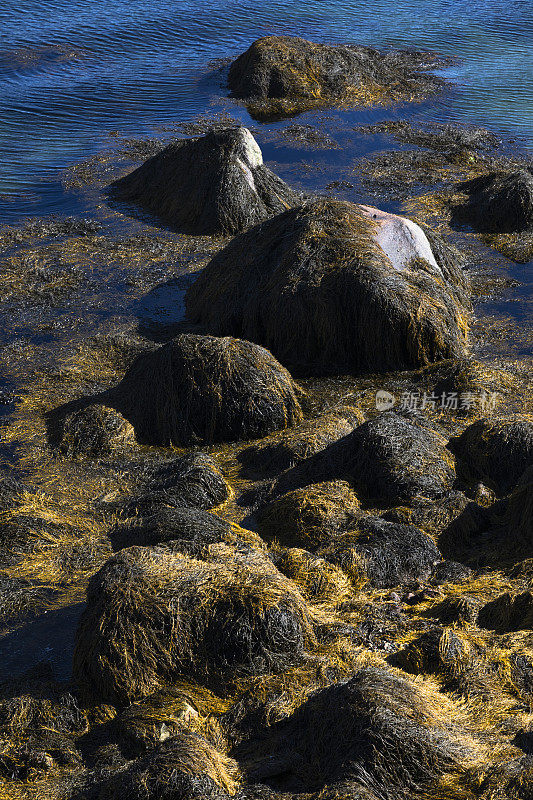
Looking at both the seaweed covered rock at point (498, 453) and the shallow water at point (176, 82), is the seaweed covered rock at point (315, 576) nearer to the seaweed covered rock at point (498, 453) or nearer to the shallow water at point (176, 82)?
the seaweed covered rock at point (498, 453)

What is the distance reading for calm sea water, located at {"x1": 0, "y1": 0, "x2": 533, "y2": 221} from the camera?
19.9 m

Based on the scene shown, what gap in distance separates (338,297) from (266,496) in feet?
11.9

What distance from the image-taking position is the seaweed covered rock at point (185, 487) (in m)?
7.84

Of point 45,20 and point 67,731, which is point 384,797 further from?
point 45,20

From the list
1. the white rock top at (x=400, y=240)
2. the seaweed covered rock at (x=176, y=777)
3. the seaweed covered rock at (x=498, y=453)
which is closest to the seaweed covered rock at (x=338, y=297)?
the white rock top at (x=400, y=240)

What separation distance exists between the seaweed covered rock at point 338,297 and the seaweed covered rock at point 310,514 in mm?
3318

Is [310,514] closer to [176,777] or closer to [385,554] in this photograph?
[385,554]

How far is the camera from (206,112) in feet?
72.5

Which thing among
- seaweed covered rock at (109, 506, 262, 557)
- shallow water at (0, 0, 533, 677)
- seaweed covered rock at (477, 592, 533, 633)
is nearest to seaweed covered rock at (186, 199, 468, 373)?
shallow water at (0, 0, 533, 677)

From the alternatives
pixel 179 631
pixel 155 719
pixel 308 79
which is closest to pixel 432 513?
pixel 179 631

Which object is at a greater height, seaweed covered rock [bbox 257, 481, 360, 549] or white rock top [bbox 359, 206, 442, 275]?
white rock top [bbox 359, 206, 442, 275]

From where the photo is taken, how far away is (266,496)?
27.1 ft
